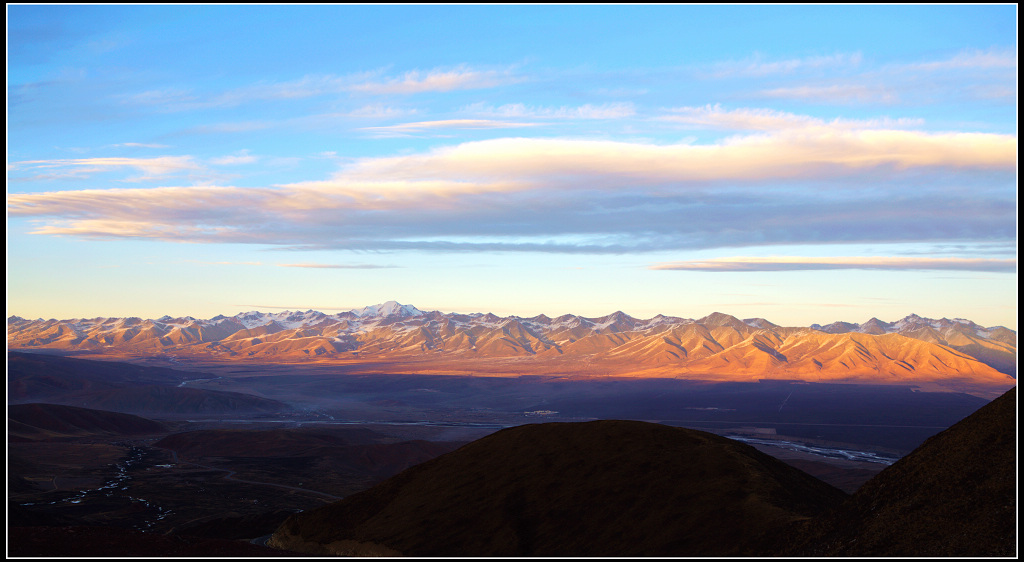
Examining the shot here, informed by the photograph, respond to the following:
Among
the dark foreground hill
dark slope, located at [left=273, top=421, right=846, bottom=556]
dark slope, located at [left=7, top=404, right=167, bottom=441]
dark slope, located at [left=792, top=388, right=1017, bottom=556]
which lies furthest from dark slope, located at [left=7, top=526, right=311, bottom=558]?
dark slope, located at [left=7, top=404, right=167, bottom=441]

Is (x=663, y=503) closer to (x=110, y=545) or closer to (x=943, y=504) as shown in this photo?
(x=943, y=504)

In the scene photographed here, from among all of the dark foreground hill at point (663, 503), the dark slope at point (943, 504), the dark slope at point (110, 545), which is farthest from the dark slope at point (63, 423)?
the dark slope at point (943, 504)

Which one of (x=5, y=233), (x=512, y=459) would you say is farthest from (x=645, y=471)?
(x=5, y=233)

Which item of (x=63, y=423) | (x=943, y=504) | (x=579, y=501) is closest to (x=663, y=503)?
(x=579, y=501)

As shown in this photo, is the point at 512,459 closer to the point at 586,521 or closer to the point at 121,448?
the point at 586,521

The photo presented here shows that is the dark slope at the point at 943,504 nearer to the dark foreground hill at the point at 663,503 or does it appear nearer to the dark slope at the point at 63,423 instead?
the dark foreground hill at the point at 663,503
